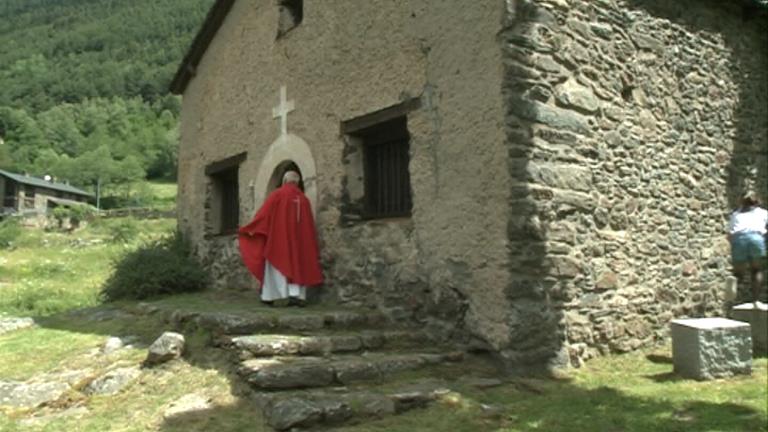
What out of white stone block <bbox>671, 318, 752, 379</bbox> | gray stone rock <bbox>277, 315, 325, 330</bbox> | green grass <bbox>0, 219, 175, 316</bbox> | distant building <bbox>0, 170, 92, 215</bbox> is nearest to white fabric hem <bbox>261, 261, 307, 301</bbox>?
gray stone rock <bbox>277, 315, 325, 330</bbox>

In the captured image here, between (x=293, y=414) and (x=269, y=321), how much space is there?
182 cm

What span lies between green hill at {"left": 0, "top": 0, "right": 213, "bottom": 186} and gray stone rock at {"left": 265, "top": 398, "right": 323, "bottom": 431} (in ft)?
236

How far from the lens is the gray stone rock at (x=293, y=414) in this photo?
4.09m

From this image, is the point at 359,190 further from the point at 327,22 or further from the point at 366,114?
the point at 327,22

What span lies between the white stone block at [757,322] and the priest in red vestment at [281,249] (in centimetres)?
442

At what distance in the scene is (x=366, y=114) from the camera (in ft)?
23.0

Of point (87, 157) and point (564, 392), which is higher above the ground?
point (87, 157)

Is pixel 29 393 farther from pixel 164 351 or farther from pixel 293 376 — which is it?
pixel 293 376

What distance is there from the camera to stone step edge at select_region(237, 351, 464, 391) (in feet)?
15.4

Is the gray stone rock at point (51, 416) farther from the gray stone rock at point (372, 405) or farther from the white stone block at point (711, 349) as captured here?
the white stone block at point (711, 349)

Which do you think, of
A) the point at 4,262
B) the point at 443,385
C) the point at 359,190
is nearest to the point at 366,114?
the point at 359,190

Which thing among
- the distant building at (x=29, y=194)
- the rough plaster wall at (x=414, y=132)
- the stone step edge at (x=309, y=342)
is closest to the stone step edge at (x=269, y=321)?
the stone step edge at (x=309, y=342)

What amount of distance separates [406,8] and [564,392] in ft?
13.0

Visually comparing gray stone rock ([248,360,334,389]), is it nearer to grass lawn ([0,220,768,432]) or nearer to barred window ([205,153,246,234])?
grass lawn ([0,220,768,432])
